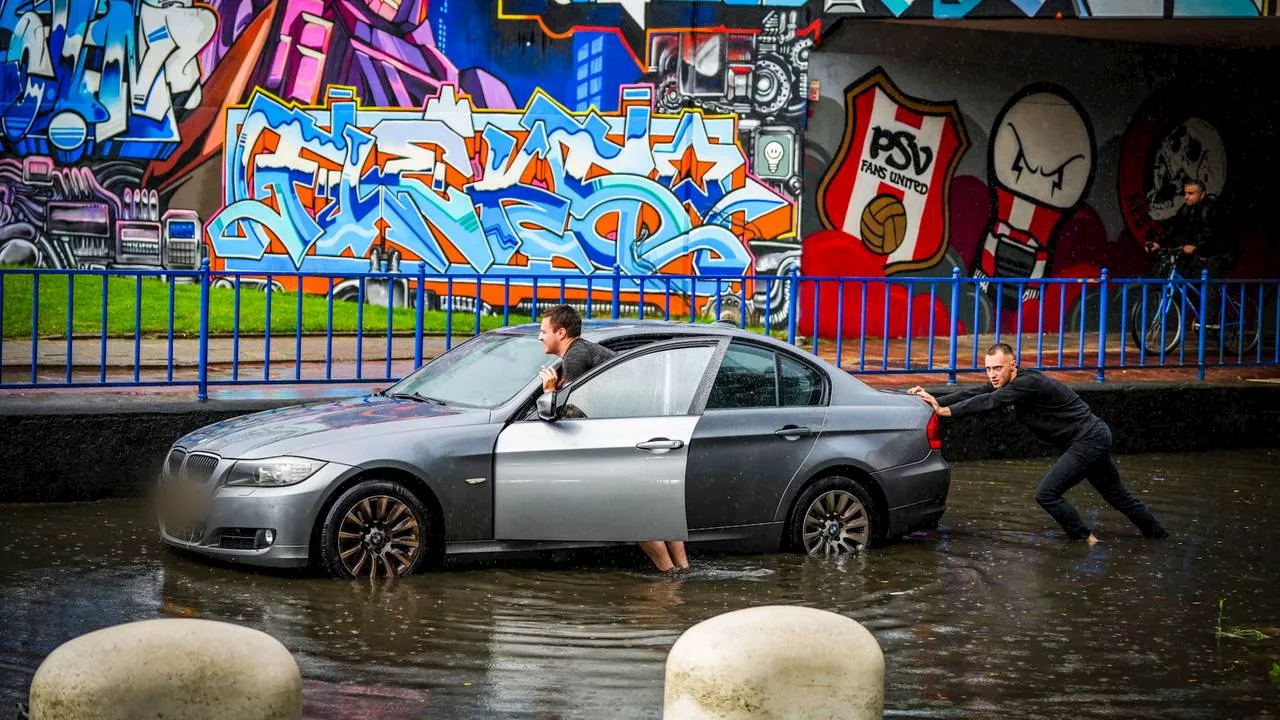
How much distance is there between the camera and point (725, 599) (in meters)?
8.23

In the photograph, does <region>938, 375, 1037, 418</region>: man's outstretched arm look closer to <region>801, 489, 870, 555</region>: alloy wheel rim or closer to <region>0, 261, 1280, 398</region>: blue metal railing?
<region>801, 489, 870, 555</region>: alloy wheel rim

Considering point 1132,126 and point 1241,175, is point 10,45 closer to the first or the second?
point 1132,126

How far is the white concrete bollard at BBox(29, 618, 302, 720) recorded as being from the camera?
13.3ft

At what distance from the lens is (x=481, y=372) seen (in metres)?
9.35

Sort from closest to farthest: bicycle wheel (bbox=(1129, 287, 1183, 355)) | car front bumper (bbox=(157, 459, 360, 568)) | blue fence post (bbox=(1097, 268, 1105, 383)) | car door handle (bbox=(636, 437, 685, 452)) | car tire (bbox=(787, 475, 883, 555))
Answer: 1. car front bumper (bbox=(157, 459, 360, 568))
2. car door handle (bbox=(636, 437, 685, 452))
3. car tire (bbox=(787, 475, 883, 555))
4. blue fence post (bbox=(1097, 268, 1105, 383))
5. bicycle wheel (bbox=(1129, 287, 1183, 355))

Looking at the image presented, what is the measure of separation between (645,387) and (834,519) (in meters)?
1.45

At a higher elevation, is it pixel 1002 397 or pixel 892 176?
pixel 892 176

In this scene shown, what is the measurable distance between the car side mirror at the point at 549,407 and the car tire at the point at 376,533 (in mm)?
Answer: 808

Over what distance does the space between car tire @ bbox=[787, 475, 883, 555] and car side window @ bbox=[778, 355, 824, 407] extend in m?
0.49

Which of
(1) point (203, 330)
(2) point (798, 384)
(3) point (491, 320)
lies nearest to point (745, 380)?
(2) point (798, 384)

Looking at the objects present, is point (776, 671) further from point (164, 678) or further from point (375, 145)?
point (375, 145)

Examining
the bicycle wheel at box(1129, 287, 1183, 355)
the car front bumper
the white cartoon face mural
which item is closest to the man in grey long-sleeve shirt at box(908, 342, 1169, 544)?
the car front bumper

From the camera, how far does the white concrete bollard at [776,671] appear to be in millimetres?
4566

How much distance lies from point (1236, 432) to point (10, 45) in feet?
48.2
